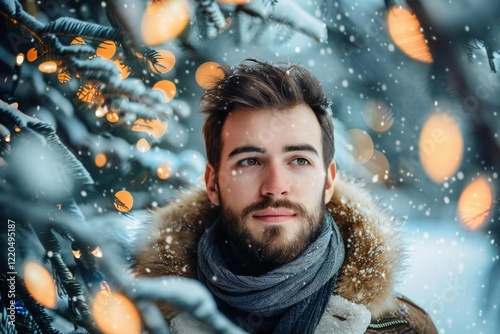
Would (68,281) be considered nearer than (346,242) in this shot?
No

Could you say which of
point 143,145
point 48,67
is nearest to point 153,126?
point 143,145

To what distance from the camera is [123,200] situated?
1.81 m

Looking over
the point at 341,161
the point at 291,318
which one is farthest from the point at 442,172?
the point at 291,318

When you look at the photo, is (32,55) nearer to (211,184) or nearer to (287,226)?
(211,184)

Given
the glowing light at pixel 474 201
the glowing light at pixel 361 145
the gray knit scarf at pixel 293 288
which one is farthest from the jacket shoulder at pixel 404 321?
the glowing light at pixel 361 145

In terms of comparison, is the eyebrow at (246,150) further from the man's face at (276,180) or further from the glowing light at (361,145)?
the glowing light at (361,145)

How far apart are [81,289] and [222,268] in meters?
0.47

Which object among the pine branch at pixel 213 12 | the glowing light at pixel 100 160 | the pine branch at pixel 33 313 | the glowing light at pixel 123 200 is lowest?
the pine branch at pixel 33 313

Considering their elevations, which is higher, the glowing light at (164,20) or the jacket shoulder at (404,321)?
the glowing light at (164,20)

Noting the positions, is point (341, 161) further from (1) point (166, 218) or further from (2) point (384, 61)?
(1) point (166, 218)

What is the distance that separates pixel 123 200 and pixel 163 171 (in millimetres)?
152

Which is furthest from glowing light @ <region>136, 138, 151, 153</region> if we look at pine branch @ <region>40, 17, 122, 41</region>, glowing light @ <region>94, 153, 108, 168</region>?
pine branch @ <region>40, 17, 122, 41</region>

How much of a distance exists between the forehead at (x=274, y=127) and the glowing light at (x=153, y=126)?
231mm

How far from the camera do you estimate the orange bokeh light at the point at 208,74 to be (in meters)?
1.76
